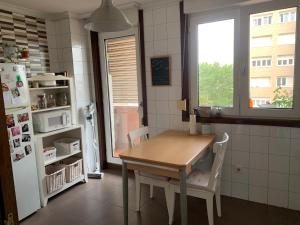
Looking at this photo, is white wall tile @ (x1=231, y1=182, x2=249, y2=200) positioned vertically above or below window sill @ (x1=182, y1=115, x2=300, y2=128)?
below

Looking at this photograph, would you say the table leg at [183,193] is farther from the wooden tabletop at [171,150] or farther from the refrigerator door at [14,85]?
the refrigerator door at [14,85]

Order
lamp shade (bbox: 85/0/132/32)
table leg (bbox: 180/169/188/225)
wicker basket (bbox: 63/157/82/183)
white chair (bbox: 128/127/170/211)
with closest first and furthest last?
lamp shade (bbox: 85/0/132/32), table leg (bbox: 180/169/188/225), white chair (bbox: 128/127/170/211), wicker basket (bbox: 63/157/82/183)

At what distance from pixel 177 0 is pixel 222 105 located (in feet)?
4.20

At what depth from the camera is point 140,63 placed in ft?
10.1

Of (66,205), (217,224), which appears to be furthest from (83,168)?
(217,224)

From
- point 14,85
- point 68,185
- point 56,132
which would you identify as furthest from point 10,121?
point 68,185

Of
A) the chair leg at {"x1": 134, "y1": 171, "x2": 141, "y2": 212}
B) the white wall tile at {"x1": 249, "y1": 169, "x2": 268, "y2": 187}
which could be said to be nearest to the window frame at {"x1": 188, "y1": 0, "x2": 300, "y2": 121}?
the white wall tile at {"x1": 249, "y1": 169, "x2": 268, "y2": 187}

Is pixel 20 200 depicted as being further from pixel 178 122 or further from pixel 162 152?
pixel 178 122

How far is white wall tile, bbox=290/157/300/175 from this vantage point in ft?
7.68

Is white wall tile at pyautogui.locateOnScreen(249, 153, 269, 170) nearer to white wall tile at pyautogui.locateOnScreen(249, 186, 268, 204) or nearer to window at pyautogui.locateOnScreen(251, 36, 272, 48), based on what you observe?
white wall tile at pyautogui.locateOnScreen(249, 186, 268, 204)

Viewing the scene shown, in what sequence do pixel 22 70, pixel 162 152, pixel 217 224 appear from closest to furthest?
1. pixel 162 152
2. pixel 217 224
3. pixel 22 70

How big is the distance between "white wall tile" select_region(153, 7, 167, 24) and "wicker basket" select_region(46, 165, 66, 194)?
2.13 m

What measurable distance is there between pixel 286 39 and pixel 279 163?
1.23 metres

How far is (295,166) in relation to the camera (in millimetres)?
2354
